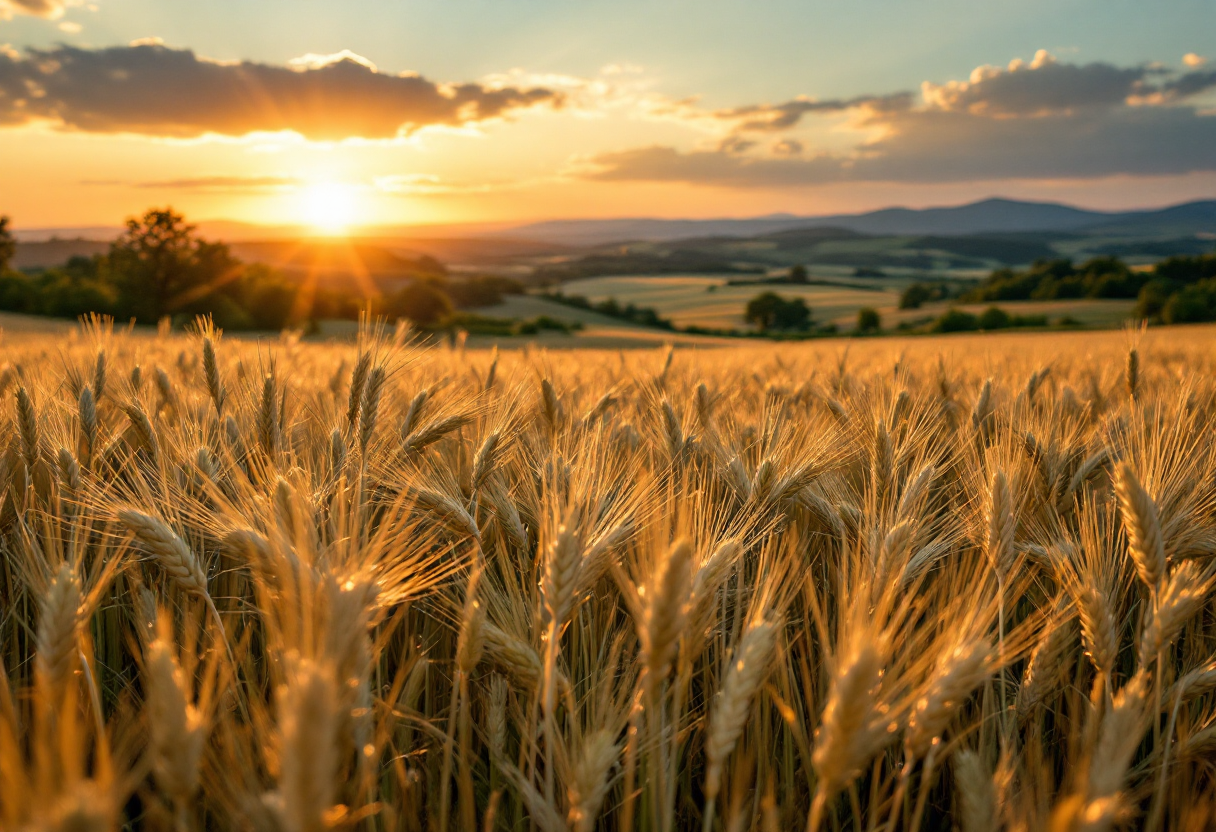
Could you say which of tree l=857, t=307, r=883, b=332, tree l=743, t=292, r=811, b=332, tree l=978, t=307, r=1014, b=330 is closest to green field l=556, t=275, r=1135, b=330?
tree l=857, t=307, r=883, b=332

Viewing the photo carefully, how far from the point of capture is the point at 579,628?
5.39 feet

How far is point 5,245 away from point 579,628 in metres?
77.2

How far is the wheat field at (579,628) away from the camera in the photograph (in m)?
0.98

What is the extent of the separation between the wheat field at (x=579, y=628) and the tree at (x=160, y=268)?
56196 millimetres

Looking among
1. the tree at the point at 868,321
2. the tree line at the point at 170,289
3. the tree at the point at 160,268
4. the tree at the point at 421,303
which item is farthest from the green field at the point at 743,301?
the tree at the point at 160,268

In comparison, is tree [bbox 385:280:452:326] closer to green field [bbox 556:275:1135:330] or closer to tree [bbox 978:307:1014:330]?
green field [bbox 556:275:1135:330]

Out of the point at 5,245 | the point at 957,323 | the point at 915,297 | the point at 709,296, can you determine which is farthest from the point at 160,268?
the point at 915,297

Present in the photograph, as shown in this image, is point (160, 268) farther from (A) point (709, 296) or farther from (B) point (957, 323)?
(B) point (957, 323)

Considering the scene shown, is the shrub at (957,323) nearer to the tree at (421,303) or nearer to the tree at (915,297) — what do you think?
the tree at (915,297)

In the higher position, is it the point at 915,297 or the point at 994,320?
the point at 915,297

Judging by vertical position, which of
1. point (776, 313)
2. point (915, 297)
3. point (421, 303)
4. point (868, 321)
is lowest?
point (868, 321)

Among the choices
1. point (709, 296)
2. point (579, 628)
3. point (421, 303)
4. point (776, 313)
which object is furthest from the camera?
point (709, 296)

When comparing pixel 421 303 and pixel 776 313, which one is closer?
pixel 421 303

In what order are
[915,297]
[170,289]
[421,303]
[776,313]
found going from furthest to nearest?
1. [915,297]
2. [776,313]
3. [421,303]
4. [170,289]
